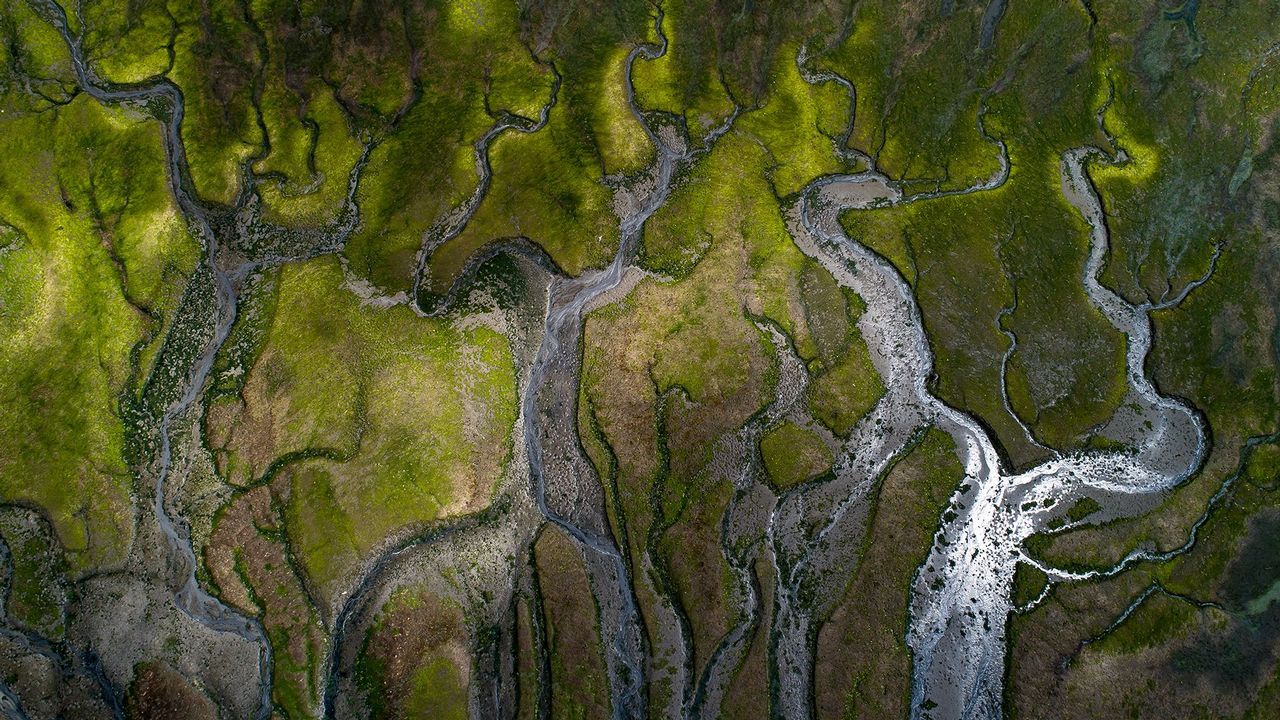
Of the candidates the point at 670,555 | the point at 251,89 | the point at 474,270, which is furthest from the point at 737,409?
the point at 251,89

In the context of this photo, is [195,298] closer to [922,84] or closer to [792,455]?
[792,455]

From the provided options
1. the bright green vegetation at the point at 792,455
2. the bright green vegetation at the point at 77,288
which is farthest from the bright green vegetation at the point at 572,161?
the bright green vegetation at the point at 77,288

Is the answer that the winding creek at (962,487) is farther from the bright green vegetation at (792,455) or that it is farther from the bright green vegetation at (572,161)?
the bright green vegetation at (572,161)

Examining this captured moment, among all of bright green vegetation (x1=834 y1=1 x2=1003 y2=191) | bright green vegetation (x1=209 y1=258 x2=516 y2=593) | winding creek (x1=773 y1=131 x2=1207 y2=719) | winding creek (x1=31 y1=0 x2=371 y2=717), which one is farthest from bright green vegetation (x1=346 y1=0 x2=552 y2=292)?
bright green vegetation (x1=834 y1=1 x2=1003 y2=191)

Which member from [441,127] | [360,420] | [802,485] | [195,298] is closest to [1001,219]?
[802,485]

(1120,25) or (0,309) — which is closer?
(0,309)

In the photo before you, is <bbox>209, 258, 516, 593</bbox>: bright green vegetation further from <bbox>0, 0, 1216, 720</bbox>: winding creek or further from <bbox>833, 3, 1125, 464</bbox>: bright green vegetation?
<bbox>833, 3, 1125, 464</bbox>: bright green vegetation

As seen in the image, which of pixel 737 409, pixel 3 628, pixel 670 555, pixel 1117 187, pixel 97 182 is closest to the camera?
pixel 3 628

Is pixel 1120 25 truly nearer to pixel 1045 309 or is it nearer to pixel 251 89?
pixel 1045 309
